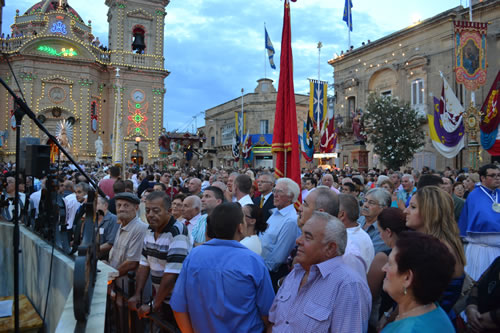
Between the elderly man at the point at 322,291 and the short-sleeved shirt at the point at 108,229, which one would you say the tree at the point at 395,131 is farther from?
the elderly man at the point at 322,291

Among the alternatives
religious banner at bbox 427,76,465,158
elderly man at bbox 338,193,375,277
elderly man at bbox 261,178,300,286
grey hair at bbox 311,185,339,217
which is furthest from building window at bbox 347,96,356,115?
grey hair at bbox 311,185,339,217

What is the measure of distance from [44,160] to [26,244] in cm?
187

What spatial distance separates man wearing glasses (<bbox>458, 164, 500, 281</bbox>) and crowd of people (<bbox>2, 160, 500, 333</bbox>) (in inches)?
0.5

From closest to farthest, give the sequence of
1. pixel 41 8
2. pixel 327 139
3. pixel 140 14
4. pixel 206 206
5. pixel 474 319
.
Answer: pixel 474 319, pixel 206 206, pixel 327 139, pixel 140 14, pixel 41 8

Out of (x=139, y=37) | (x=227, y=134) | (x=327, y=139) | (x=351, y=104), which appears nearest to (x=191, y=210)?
(x=327, y=139)

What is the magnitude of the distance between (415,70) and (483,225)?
73.6ft

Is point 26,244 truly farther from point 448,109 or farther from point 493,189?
point 448,109

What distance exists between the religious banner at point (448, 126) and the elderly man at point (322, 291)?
44.6ft

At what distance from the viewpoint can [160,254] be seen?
361 centimetres

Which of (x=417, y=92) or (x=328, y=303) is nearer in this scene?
(x=328, y=303)

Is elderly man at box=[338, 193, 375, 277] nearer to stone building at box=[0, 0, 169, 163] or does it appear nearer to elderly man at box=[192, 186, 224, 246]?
elderly man at box=[192, 186, 224, 246]

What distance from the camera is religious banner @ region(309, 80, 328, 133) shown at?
71.7 ft

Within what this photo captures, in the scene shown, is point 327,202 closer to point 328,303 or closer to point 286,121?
point 328,303

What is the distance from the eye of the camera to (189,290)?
8.55ft
